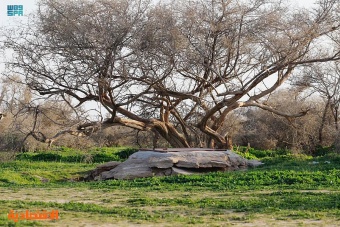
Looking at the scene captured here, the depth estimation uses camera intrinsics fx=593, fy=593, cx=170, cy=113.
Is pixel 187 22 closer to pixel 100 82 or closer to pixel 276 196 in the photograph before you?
pixel 100 82

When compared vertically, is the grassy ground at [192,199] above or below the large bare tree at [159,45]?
below

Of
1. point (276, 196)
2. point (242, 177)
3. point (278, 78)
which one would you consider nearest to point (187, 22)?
point (278, 78)

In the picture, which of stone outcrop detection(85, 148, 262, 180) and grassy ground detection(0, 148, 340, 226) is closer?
grassy ground detection(0, 148, 340, 226)

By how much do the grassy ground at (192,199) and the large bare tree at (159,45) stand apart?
4279 millimetres

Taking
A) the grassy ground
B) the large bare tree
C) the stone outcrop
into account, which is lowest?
the grassy ground

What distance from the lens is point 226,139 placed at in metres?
26.9

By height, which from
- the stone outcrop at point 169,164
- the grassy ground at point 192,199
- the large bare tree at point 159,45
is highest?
the large bare tree at point 159,45

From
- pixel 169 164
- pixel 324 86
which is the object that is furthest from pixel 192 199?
pixel 324 86

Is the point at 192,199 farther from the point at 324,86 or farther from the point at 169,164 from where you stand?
the point at 324,86

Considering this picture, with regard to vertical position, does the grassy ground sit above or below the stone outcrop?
below

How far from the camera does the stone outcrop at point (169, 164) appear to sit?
1916cm

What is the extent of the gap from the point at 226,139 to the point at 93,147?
6660 millimetres

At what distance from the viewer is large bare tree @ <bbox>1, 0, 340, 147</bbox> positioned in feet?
72.5

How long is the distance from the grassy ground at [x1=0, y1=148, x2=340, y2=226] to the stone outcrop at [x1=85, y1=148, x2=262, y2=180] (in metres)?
1.68
